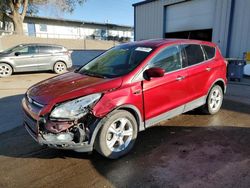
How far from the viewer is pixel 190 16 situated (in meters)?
13.5

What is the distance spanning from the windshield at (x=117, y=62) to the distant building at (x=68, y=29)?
24.9m

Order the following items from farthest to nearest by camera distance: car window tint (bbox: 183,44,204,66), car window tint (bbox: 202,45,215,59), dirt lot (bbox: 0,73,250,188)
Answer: car window tint (bbox: 202,45,215,59) < car window tint (bbox: 183,44,204,66) < dirt lot (bbox: 0,73,250,188)

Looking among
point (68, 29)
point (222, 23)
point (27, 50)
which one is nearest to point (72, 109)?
point (27, 50)

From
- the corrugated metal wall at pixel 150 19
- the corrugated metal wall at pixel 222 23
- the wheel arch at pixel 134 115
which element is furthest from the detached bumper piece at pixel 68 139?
the corrugated metal wall at pixel 150 19

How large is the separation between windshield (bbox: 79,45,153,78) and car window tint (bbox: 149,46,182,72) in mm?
191

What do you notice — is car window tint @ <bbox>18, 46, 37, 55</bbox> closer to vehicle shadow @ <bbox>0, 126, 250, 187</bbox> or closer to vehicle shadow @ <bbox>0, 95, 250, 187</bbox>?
vehicle shadow @ <bbox>0, 95, 250, 187</bbox>

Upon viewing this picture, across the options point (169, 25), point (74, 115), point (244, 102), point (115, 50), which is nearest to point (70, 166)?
point (74, 115)

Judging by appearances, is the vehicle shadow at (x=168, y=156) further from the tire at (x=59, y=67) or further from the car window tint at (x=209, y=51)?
the tire at (x=59, y=67)

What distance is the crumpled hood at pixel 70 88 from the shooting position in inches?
120

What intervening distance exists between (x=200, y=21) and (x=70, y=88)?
38.8 ft

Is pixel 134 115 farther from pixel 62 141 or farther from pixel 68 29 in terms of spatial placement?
pixel 68 29

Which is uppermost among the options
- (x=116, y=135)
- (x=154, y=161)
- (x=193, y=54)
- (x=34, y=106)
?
(x=193, y=54)

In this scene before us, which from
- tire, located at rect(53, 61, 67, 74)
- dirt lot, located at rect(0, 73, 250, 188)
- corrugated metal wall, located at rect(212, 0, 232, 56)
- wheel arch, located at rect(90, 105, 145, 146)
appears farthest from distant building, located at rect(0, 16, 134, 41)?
wheel arch, located at rect(90, 105, 145, 146)

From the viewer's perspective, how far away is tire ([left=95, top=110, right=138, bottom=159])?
3123 mm
